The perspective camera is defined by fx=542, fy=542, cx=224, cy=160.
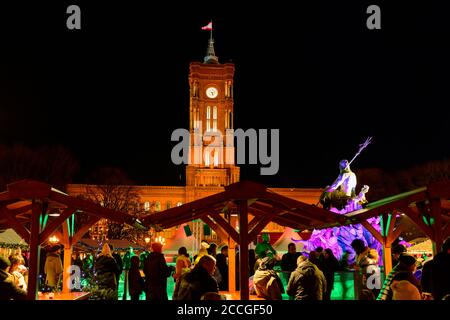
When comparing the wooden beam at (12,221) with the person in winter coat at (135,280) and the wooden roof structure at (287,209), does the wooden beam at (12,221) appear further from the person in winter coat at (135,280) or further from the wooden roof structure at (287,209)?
the wooden roof structure at (287,209)

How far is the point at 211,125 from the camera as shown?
88.4 m

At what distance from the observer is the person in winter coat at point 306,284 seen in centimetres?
882

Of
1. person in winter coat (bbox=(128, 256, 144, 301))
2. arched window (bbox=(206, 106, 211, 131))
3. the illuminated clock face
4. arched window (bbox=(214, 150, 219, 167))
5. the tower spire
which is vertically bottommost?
person in winter coat (bbox=(128, 256, 144, 301))

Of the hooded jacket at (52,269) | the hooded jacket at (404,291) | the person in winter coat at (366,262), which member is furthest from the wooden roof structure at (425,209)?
the hooded jacket at (52,269)

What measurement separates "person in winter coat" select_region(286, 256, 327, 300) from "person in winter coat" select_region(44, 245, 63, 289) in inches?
315

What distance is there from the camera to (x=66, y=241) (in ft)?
47.2

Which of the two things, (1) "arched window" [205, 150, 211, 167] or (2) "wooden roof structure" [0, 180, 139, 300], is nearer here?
(2) "wooden roof structure" [0, 180, 139, 300]

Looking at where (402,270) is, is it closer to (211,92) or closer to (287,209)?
(287,209)

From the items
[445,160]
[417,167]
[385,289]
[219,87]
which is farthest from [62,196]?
[219,87]

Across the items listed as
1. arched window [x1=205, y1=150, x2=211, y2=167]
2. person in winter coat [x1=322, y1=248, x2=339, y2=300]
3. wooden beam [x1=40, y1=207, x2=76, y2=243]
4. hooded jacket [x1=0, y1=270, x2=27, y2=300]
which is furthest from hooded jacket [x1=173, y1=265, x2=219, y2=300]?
arched window [x1=205, y1=150, x2=211, y2=167]

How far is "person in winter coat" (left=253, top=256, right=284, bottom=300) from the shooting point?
34.6 feet

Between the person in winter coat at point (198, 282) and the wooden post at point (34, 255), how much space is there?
416cm

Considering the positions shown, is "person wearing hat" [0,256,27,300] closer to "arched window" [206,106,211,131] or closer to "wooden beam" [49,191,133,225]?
"wooden beam" [49,191,133,225]

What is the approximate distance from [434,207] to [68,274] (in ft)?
31.1
